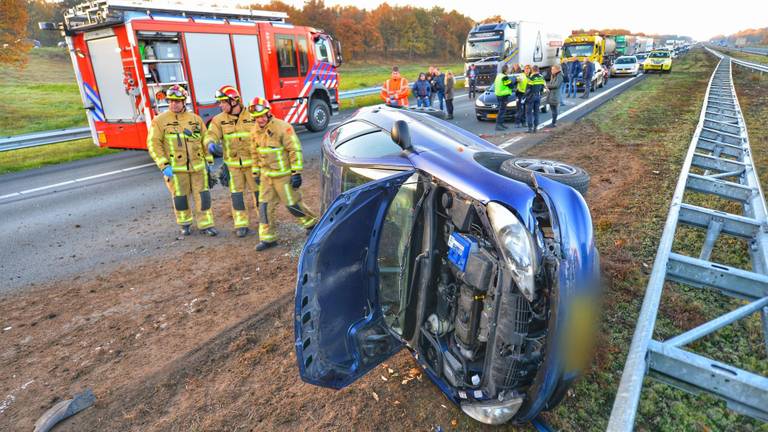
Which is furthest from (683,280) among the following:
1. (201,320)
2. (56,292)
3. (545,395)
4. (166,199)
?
(166,199)

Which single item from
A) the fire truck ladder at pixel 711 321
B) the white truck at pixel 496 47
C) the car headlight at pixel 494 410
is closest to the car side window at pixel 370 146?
the car headlight at pixel 494 410

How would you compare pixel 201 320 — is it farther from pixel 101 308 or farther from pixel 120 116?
pixel 120 116

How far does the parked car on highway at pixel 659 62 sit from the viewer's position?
2994 cm

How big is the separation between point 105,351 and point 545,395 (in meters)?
3.19

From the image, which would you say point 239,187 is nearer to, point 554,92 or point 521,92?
point 521,92

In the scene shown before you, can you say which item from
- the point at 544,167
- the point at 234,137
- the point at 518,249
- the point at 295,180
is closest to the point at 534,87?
the point at 295,180

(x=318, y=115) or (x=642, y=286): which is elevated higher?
(x=318, y=115)

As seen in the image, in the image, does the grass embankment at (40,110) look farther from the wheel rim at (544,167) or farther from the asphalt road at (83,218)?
the wheel rim at (544,167)

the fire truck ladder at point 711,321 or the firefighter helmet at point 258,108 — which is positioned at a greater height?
the firefighter helmet at point 258,108

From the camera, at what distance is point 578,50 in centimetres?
2592

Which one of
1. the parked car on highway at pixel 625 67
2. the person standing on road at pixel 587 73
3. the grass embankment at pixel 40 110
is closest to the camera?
the grass embankment at pixel 40 110

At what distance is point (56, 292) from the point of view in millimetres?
4383

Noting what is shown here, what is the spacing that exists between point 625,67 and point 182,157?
1231 inches

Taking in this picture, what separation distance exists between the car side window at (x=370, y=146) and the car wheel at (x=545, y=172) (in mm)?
722
